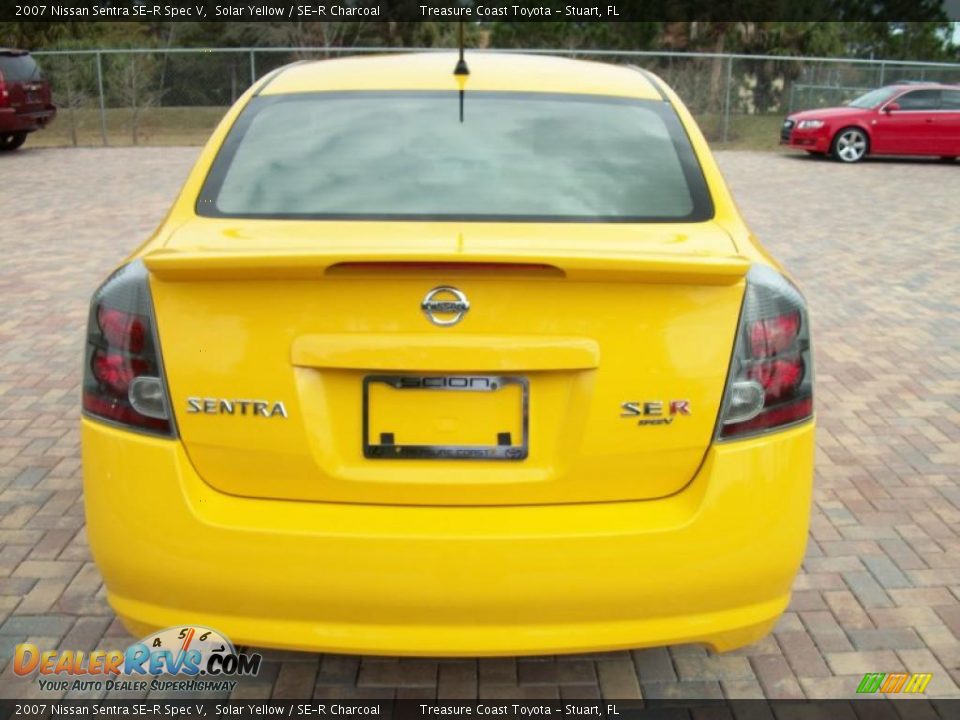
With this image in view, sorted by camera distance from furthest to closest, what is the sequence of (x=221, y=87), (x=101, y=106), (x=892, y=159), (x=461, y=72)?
(x=221, y=87)
(x=101, y=106)
(x=892, y=159)
(x=461, y=72)

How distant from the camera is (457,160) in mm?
2996

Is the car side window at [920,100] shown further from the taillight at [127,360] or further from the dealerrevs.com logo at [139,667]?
the taillight at [127,360]

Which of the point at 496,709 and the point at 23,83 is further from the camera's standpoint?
the point at 23,83

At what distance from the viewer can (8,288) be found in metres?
7.96

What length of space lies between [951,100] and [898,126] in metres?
1.16

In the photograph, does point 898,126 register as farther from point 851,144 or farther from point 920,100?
point 851,144

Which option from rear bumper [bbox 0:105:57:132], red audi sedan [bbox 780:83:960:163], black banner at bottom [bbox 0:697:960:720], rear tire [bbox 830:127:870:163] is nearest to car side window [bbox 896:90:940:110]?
red audi sedan [bbox 780:83:960:163]

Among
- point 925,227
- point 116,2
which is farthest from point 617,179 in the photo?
point 116,2

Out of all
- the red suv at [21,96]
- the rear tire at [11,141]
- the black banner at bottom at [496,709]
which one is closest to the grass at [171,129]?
the rear tire at [11,141]

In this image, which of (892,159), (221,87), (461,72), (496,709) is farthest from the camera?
(221,87)

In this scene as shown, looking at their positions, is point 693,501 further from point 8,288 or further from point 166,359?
point 8,288

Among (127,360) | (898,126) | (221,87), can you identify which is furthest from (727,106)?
(127,360)

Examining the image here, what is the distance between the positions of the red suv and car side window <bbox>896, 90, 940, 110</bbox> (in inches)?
646

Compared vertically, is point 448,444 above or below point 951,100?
above
